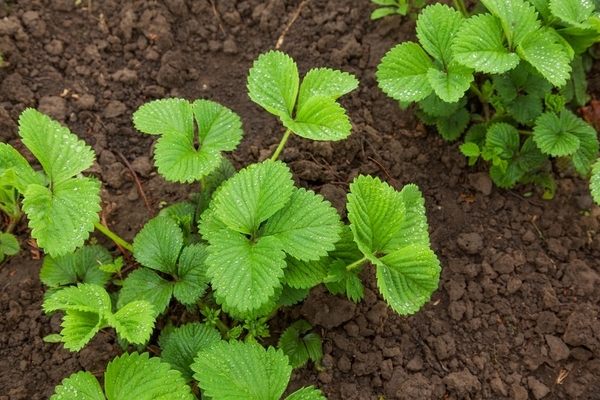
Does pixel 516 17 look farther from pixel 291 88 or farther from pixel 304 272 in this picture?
pixel 304 272

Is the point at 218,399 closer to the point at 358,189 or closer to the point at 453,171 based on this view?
the point at 358,189

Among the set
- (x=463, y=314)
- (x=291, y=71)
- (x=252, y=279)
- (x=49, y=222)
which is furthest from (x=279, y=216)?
(x=463, y=314)

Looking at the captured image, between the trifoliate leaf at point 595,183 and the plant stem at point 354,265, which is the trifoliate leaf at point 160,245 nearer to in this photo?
the plant stem at point 354,265

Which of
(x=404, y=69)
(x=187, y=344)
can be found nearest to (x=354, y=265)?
(x=187, y=344)

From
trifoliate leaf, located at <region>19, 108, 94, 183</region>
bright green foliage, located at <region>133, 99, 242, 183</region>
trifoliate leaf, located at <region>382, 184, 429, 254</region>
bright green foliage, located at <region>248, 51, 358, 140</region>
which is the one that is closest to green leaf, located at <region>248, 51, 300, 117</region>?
bright green foliage, located at <region>248, 51, 358, 140</region>

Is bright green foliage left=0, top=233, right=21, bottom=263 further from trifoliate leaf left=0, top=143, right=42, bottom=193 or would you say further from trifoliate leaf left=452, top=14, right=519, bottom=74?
trifoliate leaf left=452, top=14, right=519, bottom=74
